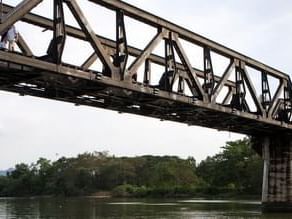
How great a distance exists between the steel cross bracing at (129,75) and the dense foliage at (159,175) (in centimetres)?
7786

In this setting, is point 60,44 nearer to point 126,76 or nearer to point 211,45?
point 126,76

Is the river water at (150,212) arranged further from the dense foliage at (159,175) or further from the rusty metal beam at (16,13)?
the dense foliage at (159,175)

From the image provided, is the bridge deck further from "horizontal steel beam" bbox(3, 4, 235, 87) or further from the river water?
the river water

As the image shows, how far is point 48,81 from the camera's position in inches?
1054

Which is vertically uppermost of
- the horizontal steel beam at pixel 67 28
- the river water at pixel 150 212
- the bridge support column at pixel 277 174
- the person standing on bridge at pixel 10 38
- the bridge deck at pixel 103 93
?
the horizontal steel beam at pixel 67 28

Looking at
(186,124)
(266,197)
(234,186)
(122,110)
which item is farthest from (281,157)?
(234,186)

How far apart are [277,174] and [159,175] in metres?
101

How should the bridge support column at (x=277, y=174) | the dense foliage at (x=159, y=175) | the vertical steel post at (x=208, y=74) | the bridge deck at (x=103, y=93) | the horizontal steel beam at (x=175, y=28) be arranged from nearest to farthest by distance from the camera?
the bridge deck at (x=103, y=93) → the horizontal steel beam at (x=175, y=28) → the vertical steel post at (x=208, y=74) → the bridge support column at (x=277, y=174) → the dense foliage at (x=159, y=175)

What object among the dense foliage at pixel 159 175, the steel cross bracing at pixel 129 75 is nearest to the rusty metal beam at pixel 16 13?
the steel cross bracing at pixel 129 75

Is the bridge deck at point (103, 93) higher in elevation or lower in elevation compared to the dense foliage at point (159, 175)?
higher

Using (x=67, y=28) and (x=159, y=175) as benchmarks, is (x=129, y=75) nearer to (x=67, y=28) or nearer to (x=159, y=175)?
(x=67, y=28)

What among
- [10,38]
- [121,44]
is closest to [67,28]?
[121,44]

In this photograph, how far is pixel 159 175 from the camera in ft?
508

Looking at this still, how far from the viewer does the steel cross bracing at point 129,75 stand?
79.0ft
